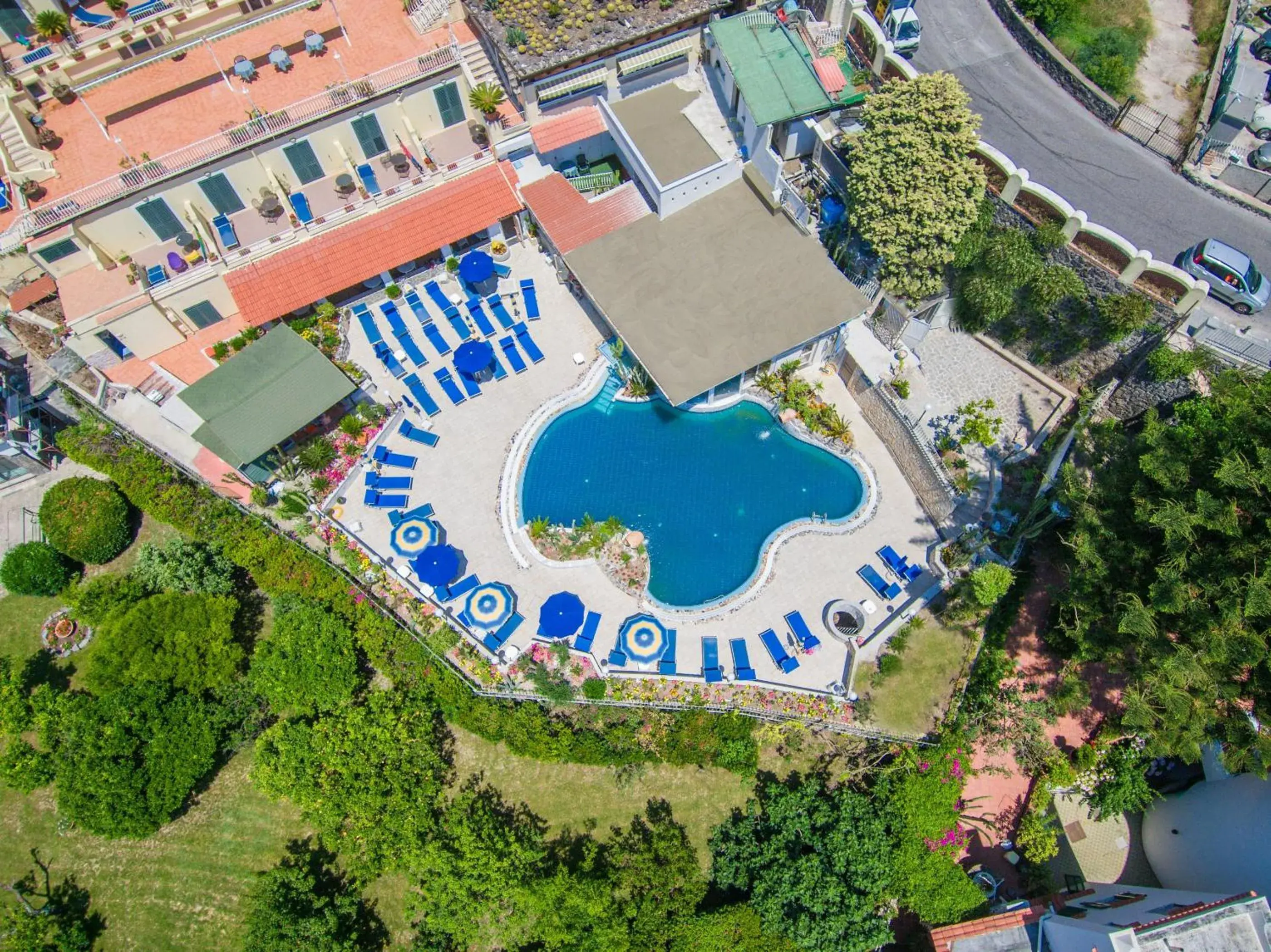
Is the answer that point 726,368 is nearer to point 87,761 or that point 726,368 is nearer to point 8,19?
point 87,761

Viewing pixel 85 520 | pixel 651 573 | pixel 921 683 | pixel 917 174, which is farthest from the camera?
pixel 85 520

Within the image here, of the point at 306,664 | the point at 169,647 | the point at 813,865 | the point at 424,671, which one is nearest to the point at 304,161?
the point at 169,647

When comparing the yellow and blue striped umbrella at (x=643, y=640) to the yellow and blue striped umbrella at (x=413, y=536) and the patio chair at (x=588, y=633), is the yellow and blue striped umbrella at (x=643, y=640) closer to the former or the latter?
the patio chair at (x=588, y=633)

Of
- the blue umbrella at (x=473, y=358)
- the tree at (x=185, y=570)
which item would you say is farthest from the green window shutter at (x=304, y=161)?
the tree at (x=185, y=570)

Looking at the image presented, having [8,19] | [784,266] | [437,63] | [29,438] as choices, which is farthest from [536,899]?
[8,19]

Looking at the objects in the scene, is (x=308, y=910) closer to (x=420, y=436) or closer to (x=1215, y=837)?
(x=420, y=436)

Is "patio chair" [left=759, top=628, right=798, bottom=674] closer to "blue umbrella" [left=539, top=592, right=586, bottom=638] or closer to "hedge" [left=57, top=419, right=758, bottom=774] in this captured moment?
"hedge" [left=57, top=419, right=758, bottom=774]

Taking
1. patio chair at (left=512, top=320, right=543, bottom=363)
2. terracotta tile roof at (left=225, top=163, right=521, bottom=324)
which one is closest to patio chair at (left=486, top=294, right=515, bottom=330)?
patio chair at (left=512, top=320, right=543, bottom=363)
